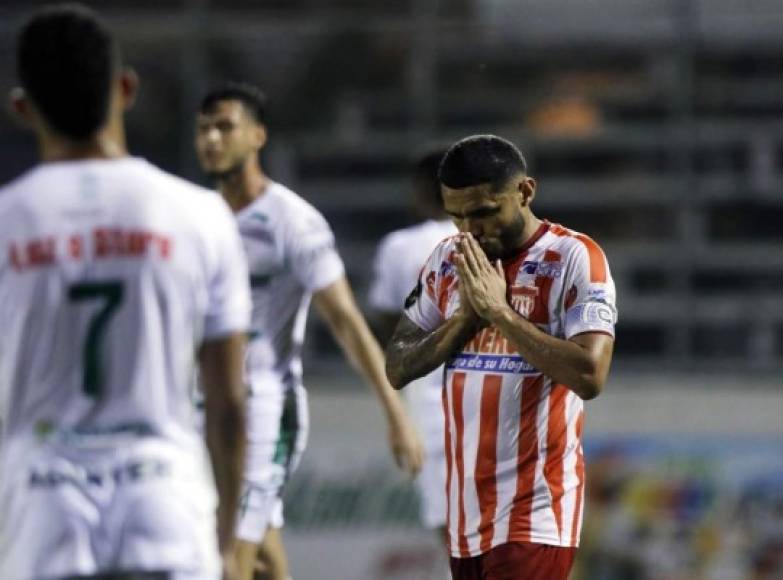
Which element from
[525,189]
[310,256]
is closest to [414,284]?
[310,256]

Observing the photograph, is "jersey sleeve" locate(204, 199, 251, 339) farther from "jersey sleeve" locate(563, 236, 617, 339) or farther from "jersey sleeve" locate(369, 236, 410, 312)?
"jersey sleeve" locate(369, 236, 410, 312)

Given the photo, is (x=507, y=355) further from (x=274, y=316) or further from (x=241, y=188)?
(x=241, y=188)

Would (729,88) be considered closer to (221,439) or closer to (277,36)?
(277,36)

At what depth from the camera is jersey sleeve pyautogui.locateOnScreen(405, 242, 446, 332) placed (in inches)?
214

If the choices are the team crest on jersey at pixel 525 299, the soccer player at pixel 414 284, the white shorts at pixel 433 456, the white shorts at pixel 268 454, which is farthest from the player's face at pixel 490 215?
the white shorts at pixel 433 456

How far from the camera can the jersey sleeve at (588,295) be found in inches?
200

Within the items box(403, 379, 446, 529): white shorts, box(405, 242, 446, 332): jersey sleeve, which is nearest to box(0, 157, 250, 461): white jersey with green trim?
box(405, 242, 446, 332): jersey sleeve

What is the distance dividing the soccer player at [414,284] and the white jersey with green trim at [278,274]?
1103 mm

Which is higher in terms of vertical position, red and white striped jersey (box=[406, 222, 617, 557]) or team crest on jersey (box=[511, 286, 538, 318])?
team crest on jersey (box=[511, 286, 538, 318])

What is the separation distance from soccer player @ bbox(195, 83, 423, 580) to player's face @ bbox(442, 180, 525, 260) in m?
1.93

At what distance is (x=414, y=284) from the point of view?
837 cm

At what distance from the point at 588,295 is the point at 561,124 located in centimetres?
752

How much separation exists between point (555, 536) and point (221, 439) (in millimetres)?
1810

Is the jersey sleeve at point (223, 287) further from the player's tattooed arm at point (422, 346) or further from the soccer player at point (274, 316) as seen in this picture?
the soccer player at point (274, 316)
